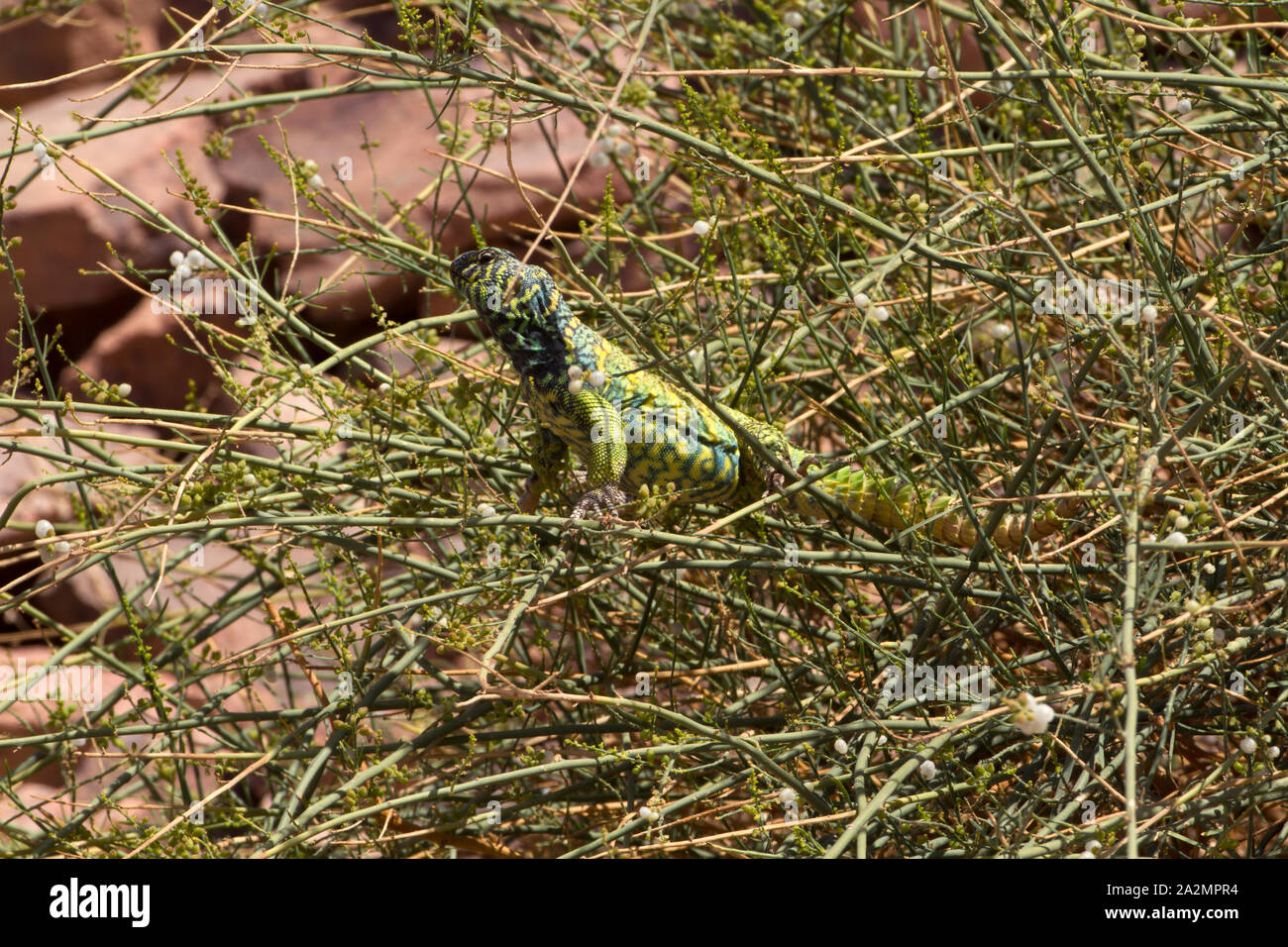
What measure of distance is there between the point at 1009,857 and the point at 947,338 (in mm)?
1291

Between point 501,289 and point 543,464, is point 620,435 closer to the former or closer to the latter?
point 543,464

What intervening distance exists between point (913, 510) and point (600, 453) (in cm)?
85

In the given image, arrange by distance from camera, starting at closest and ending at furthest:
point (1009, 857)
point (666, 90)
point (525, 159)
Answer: point (1009, 857) → point (666, 90) → point (525, 159)

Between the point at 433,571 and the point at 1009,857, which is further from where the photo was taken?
the point at 433,571

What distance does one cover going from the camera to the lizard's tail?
2722 mm

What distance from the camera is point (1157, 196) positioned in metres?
3.13

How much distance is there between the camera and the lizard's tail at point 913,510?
8.93ft

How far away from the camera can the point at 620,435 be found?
3.08 metres

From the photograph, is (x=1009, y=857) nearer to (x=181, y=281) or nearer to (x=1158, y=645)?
(x=1158, y=645)

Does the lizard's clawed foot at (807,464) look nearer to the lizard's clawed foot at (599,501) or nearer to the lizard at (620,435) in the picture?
the lizard at (620,435)

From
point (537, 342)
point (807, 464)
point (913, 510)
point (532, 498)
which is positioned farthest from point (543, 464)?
point (913, 510)

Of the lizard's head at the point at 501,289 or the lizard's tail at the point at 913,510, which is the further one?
the lizard's head at the point at 501,289

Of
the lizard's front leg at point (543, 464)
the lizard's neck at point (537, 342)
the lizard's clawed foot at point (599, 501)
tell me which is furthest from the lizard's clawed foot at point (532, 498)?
the lizard's neck at point (537, 342)

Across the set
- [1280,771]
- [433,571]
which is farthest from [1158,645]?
[433,571]
